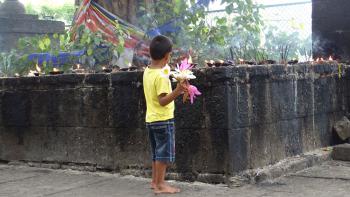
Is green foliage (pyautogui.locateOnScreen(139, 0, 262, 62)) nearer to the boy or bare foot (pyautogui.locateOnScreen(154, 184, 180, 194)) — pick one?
the boy

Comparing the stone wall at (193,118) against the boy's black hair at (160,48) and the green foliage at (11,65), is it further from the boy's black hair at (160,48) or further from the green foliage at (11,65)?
the green foliage at (11,65)

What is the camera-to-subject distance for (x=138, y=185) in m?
5.68

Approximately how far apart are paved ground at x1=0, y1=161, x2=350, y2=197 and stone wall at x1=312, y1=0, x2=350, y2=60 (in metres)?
2.24

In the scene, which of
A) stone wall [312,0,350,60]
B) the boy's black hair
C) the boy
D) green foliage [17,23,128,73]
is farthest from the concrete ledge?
green foliage [17,23,128,73]

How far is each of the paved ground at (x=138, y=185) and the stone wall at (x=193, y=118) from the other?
26 cm

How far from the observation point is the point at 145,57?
9.01 meters

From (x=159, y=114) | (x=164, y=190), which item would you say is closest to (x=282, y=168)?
(x=164, y=190)

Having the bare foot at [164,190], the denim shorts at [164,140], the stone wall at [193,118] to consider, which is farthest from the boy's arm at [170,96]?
the bare foot at [164,190]

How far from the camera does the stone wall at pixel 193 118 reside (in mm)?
5492

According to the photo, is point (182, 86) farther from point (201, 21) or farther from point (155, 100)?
point (201, 21)

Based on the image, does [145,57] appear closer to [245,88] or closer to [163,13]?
[163,13]

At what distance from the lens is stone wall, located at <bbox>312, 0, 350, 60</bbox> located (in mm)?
8094

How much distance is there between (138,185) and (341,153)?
→ 9.02 ft

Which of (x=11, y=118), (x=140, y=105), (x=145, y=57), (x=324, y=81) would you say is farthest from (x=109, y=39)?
(x=324, y=81)
